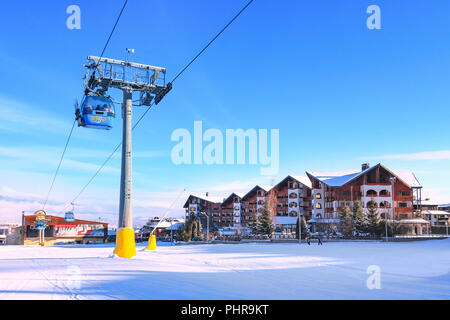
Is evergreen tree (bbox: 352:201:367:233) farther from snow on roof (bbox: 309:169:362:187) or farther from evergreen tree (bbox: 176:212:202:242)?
evergreen tree (bbox: 176:212:202:242)

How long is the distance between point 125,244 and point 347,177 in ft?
183

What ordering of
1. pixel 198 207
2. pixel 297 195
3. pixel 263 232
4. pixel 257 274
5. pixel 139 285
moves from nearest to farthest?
1. pixel 139 285
2. pixel 257 274
3. pixel 263 232
4. pixel 297 195
5. pixel 198 207

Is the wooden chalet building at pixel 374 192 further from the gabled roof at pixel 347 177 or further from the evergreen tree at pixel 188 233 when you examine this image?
the evergreen tree at pixel 188 233

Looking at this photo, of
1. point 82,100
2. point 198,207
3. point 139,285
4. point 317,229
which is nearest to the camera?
point 139,285

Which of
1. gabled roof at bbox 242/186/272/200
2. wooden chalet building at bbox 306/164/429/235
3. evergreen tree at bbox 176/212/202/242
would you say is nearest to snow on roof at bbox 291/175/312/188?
gabled roof at bbox 242/186/272/200

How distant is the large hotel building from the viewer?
203 feet

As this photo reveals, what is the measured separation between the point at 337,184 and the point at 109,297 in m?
60.9

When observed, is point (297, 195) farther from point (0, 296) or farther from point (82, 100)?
point (0, 296)

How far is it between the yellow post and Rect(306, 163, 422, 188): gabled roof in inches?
2056

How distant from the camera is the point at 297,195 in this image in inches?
2982

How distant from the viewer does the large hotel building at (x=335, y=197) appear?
6175 cm

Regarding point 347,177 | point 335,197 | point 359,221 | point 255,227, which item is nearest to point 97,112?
point 359,221

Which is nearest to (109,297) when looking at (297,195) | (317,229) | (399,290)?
(399,290)
